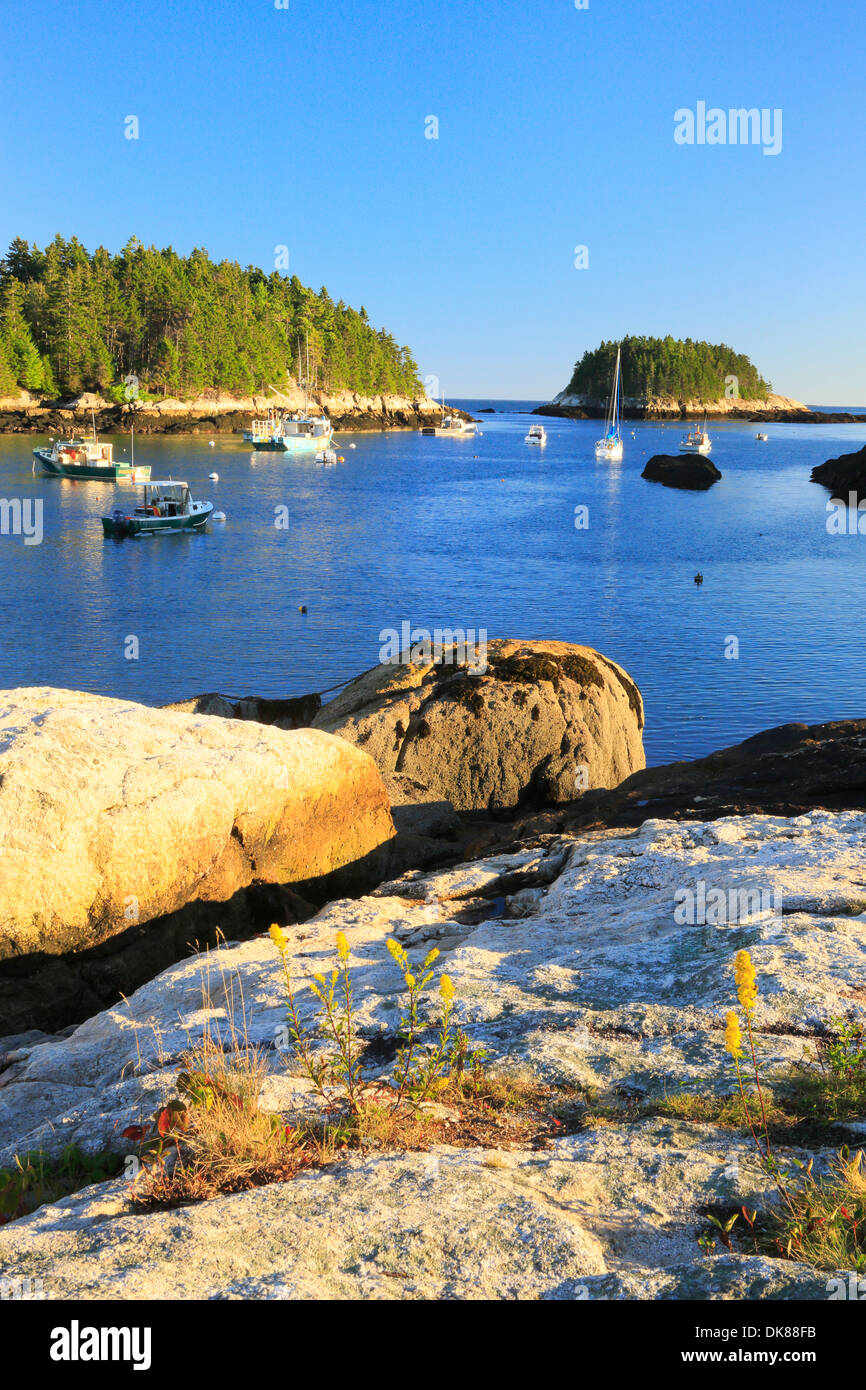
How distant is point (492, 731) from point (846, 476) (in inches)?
3898

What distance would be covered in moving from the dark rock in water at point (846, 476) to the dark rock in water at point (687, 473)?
12.7 metres

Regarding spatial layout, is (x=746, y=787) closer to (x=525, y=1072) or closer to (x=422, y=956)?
(x=422, y=956)

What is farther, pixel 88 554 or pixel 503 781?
pixel 88 554

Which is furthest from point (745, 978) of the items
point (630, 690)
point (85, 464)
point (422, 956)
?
point (85, 464)

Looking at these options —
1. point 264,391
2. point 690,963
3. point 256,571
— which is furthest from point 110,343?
point 690,963

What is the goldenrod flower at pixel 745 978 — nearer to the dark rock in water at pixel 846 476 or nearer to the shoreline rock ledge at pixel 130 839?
the shoreline rock ledge at pixel 130 839

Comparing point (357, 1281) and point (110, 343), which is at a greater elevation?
point (110, 343)

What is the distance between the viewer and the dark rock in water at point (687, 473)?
4082 inches

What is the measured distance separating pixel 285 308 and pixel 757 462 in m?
91.4

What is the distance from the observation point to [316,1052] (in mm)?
5547

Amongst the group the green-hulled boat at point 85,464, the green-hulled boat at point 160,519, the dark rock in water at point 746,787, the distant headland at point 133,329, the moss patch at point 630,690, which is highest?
the distant headland at point 133,329

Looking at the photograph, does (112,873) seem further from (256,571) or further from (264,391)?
(264,391)

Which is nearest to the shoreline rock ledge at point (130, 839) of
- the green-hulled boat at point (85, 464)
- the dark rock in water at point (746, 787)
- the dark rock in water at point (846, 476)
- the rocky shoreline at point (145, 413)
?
the dark rock in water at point (746, 787)

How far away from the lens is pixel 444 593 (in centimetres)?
4516
